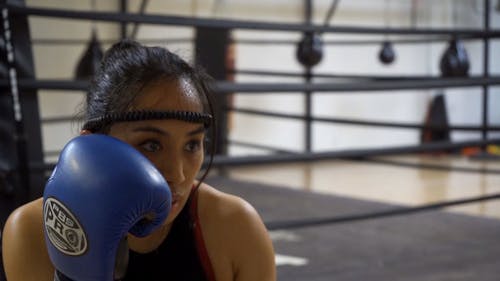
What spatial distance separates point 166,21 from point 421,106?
198 inches

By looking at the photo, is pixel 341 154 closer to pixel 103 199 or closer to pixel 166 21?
pixel 166 21

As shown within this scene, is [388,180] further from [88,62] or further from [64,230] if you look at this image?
[64,230]

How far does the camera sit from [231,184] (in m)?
3.90

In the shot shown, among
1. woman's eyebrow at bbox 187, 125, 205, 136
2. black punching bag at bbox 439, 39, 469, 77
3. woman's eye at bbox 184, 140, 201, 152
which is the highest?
woman's eyebrow at bbox 187, 125, 205, 136

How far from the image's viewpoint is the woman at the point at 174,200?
0.79 meters

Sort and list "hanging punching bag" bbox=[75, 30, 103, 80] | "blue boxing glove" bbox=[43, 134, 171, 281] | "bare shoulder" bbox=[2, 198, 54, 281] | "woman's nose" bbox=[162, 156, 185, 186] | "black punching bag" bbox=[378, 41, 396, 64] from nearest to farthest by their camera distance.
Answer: "blue boxing glove" bbox=[43, 134, 171, 281], "woman's nose" bbox=[162, 156, 185, 186], "bare shoulder" bbox=[2, 198, 54, 281], "hanging punching bag" bbox=[75, 30, 103, 80], "black punching bag" bbox=[378, 41, 396, 64]

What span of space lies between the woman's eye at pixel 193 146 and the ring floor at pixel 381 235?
112cm

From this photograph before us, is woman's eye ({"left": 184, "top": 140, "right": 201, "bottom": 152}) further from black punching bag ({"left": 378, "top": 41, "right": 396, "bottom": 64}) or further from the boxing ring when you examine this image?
black punching bag ({"left": 378, "top": 41, "right": 396, "bottom": 64})

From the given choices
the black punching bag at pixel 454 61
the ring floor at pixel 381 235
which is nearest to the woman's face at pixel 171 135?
the ring floor at pixel 381 235

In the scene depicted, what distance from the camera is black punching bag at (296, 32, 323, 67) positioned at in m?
3.14

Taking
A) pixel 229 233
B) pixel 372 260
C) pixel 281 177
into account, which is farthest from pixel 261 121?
pixel 229 233

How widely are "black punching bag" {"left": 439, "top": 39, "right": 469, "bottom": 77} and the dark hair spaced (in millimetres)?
2162

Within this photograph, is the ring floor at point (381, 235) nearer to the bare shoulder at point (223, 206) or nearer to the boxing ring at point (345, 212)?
the boxing ring at point (345, 212)

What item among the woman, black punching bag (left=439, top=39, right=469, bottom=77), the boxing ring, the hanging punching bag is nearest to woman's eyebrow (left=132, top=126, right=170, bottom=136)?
the woman
